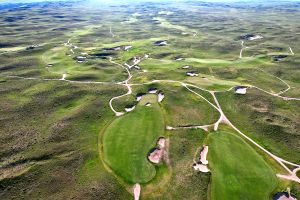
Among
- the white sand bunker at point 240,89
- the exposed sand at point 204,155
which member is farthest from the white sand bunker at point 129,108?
the white sand bunker at point 240,89

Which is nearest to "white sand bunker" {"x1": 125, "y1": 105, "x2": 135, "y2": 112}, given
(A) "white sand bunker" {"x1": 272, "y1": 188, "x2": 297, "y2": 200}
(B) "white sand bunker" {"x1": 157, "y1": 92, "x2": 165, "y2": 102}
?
(B) "white sand bunker" {"x1": 157, "y1": 92, "x2": 165, "y2": 102}

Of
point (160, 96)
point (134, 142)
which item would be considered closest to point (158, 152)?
point (134, 142)

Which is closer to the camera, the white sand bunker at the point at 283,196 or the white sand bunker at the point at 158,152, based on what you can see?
the white sand bunker at the point at 283,196

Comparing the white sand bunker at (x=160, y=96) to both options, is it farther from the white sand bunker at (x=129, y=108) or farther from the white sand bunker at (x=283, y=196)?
the white sand bunker at (x=283, y=196)

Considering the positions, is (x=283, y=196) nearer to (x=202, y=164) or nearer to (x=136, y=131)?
(x=202, y=164)

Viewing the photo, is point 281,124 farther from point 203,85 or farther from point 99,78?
point 99,78

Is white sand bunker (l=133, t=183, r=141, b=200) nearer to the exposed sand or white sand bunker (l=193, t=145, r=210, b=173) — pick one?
white sand bunker (l=193, t=145, r=210, b=173)
